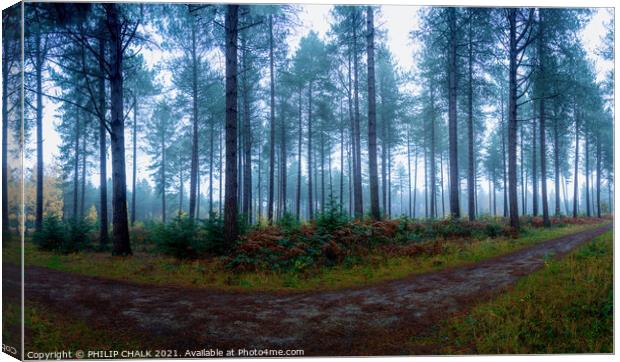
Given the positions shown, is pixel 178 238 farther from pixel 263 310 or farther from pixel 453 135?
pixel 453 135

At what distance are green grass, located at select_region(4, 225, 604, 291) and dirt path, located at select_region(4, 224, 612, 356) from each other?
24 centimetres

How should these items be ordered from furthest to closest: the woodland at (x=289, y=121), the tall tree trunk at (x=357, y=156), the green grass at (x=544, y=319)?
the tall tree trunk at (x=357, y=156) < the woodland at (x=289, y=121) < the green grass at (x=544, y=319)

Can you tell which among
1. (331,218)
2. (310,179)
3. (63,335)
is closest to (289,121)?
(310,179)

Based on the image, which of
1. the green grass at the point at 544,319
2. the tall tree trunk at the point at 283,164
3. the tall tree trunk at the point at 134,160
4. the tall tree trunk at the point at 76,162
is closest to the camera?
the green grass at the point at 544,319

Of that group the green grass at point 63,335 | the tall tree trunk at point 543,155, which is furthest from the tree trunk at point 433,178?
the green grass at point 63,335

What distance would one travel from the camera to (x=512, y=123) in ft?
21.3

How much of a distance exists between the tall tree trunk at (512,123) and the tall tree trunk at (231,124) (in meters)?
5.04

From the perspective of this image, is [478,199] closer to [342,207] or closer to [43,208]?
[342,207]

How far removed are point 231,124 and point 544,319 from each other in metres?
6.14

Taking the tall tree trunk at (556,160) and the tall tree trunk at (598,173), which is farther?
the tall tree trunk at (556,160)

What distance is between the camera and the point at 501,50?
586 cm

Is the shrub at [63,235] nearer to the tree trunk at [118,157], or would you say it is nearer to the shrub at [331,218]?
the tree trunk at [118,157]

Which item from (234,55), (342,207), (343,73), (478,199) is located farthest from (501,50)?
(234,55)

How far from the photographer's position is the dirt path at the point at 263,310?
407 centimetres
